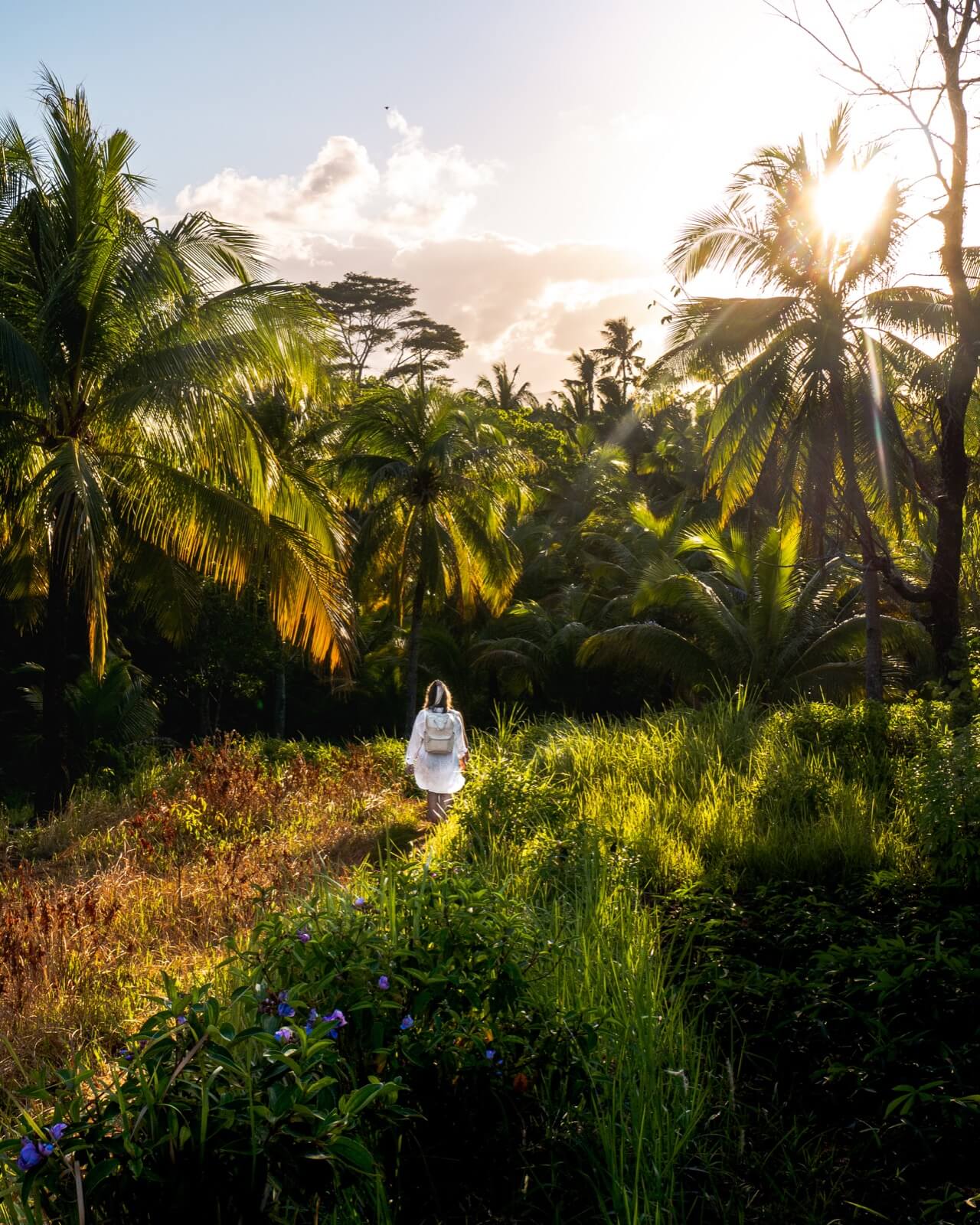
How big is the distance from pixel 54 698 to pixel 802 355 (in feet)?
36.4

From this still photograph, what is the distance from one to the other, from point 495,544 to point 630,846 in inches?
596

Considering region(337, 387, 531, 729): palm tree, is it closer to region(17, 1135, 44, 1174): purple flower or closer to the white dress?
the white dress

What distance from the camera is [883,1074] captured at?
3.61m

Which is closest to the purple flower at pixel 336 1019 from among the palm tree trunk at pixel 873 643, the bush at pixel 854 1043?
the bush at pixel 854 1043

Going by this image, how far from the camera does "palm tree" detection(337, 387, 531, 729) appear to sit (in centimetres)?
2077

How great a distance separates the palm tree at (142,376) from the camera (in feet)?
37.7

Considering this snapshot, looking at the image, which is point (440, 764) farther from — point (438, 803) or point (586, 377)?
point (586, 377)

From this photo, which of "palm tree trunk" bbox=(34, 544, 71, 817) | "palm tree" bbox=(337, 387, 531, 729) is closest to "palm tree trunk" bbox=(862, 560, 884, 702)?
"palm tree" bbox=(337, 387, 531, 729)

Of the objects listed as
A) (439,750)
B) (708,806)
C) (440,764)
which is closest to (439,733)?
(439,750)

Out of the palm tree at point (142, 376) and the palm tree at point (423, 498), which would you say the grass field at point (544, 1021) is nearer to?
the palm tree at point (142, 376)

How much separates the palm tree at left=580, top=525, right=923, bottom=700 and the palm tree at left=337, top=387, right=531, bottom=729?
327 cm

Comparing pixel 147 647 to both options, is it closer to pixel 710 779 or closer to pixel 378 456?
pixel 378 456

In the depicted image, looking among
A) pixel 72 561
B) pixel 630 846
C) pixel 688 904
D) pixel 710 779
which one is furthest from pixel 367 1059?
pixel 72 561

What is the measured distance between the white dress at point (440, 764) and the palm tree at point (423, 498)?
11.7 metres
